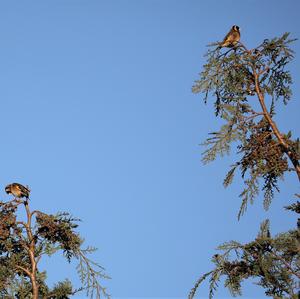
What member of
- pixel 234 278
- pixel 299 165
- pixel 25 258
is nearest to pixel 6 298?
pixel 25 258

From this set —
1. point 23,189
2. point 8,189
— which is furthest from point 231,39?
point 8,189

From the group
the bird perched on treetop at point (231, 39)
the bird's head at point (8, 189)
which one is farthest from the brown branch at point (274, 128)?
the bird's head at point (8, 189)

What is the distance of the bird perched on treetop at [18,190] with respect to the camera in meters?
13.4

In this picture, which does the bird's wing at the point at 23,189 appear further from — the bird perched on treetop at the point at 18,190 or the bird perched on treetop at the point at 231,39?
the bird perched on treetop at the point at 231,39

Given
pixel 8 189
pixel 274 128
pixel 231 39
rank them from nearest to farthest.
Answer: pixel 274 128
pixel 231 39
pixel 8 189

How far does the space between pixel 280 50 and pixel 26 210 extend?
22.2ft

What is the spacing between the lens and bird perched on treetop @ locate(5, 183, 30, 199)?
1339 cm

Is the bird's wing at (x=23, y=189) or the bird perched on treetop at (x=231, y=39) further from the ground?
the bird perched on treetop at (x=231, y=39)

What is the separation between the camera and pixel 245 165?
38.6ft

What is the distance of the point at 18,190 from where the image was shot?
1352 cm

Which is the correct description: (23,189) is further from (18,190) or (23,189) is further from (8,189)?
(8,189)

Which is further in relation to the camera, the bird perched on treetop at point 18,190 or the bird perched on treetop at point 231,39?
the bird perched on treetop at point 18,190

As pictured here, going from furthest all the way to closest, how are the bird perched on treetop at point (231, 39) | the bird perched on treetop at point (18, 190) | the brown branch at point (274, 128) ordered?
the bird perched on treetop at point (18, 190) < the bird perched on treetop at point (231, 39) < the brown branch at point (274, 128)

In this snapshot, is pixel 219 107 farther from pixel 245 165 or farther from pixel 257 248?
pixel 257 248
